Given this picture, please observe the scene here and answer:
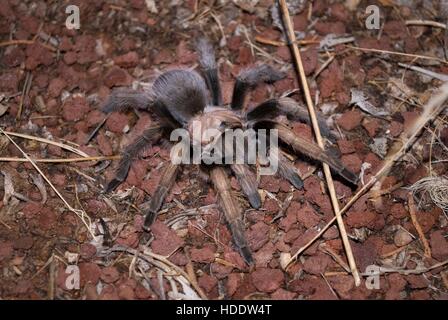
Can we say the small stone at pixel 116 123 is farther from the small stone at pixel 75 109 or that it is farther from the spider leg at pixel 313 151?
the spider leg at pixel 313 151

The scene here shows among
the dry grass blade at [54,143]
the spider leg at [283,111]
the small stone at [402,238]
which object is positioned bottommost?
the small stone at [402,238]

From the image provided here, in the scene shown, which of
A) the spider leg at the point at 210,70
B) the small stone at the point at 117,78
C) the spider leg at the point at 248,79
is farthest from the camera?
the small stone at the point at 117,78

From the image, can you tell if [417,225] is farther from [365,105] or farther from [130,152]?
[130,152]

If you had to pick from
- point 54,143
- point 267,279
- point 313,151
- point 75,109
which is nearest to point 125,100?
point 75,109

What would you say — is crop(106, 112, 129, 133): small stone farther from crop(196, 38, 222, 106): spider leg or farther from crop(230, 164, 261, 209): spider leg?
crop(230, 164, 261, 209): spider leg

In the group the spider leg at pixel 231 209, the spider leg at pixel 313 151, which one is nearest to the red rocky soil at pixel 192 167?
the spider leg at pixel 231 209

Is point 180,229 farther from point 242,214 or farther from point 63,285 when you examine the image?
point 63,285

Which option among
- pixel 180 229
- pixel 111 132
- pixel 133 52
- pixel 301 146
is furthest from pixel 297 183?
pixel 133 52
